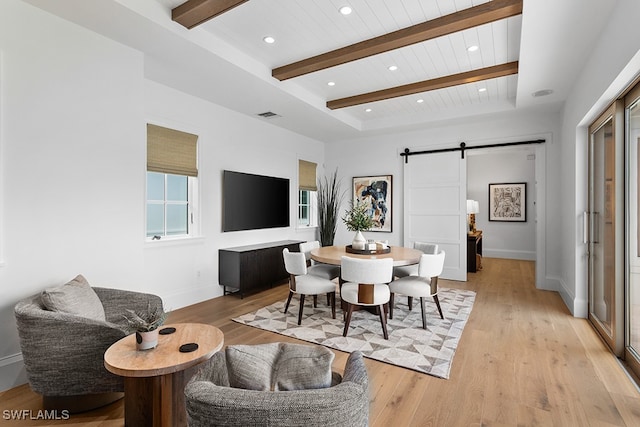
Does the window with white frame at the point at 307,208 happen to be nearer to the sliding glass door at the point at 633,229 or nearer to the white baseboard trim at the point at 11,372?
the white baseboard trim at the point at 11,372

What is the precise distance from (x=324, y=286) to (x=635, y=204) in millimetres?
2735

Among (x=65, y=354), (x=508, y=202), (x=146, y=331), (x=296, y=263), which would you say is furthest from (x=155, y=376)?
(x=508, y=202)

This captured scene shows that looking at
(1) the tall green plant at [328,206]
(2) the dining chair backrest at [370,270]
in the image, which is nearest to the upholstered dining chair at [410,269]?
(2) the dining chair backrest at [370,270]

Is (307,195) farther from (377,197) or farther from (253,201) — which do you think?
(253,201)

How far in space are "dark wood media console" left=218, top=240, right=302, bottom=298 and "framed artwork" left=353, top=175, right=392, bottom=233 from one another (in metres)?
2.25

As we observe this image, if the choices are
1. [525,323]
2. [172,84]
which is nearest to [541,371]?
[525,323]

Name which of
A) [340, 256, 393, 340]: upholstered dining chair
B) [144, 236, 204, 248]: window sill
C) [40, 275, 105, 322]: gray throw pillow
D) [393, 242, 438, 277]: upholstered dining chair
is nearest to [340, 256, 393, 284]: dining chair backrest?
[340, 256, 393, 340]: upholstered dining chair

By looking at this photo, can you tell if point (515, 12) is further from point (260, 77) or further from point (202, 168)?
point (202, 168)

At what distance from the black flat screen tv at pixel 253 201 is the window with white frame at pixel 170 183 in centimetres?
49

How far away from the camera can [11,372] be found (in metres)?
2.27

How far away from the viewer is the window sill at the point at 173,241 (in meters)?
3.75

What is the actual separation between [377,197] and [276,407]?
5.64 meters

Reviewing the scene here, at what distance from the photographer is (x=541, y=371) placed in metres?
2.48

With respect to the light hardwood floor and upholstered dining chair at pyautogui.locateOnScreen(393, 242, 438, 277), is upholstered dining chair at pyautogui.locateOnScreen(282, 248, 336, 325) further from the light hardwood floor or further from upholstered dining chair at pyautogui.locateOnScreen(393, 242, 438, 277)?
upholstered dining chair at pyautogui.locateOnScreen(393, 242, 438, 277)
